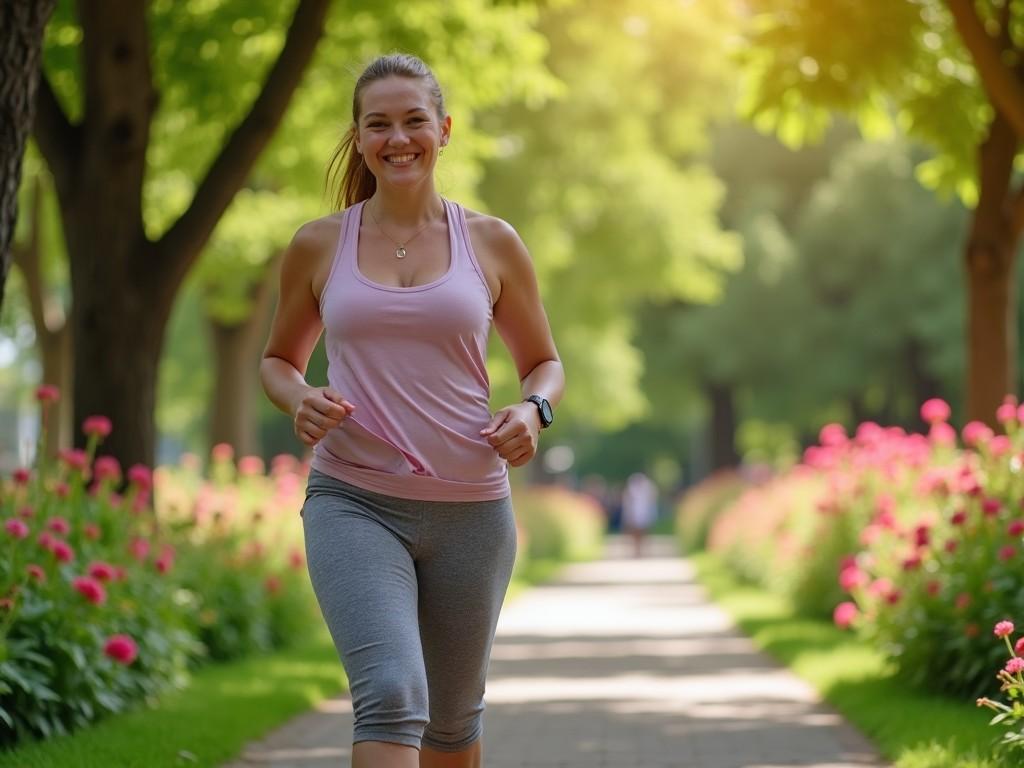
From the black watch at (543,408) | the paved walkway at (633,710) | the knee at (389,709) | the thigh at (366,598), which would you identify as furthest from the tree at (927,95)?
the knee at (389,709)

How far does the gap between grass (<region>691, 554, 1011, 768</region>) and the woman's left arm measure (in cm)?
275

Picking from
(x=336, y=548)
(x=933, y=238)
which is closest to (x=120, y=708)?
(x=336, y=548)

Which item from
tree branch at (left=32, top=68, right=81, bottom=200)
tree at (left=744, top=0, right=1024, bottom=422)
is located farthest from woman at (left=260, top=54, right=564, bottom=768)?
tree at (left=744, top=0, right=1024, bottom=422)

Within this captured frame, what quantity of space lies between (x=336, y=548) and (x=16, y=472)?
4.41 metres

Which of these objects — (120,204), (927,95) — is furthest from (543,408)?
(927,95)

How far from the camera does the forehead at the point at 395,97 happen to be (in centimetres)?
444

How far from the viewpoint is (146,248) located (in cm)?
1230

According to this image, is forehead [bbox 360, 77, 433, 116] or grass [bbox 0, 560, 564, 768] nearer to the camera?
forehead [bbox 360, 77, 433, 116]

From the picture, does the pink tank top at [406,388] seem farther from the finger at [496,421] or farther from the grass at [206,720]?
the grass at [206,720]

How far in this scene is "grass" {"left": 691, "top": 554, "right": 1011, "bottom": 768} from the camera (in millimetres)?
7262

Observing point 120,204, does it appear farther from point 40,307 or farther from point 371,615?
point 40,307

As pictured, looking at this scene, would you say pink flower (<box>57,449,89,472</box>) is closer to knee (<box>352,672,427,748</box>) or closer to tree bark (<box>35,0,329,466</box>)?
tree bark (<box>35,0,329,466</box>)

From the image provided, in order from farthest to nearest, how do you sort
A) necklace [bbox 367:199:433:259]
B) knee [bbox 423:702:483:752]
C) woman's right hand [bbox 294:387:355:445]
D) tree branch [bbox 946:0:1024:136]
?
tree branch [bbox 946:0:1024:136], knee [bbox 423:702:483:752], necklace [bbox 367:199:433:259], woman's right hand [bbox 294:387:355:445]

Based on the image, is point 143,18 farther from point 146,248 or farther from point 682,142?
point 682,142
